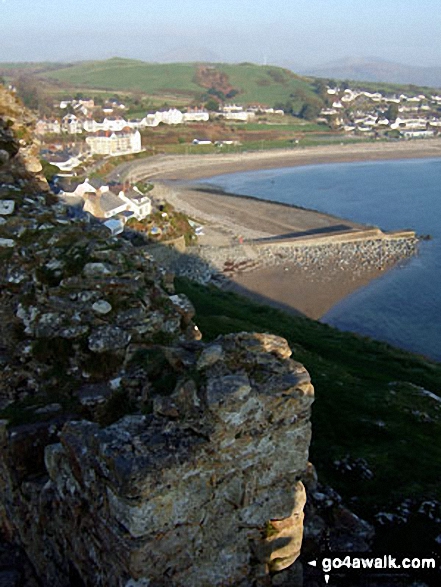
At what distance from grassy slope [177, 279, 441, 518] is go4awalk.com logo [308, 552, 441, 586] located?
5.19 ft

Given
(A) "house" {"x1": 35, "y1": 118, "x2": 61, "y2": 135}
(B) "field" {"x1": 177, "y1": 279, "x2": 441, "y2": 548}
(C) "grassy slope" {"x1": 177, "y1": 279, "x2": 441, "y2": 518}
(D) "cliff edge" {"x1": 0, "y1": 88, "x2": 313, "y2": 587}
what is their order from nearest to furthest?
(D) "cliff edge" {"x1": 0, "y1": 88, "x2": 313, "y2": 587}, (B) "field" {"x1": 177, "y1": 279, "x2": 441, "y2": 548}, (C) "grassy slope" {"x1": 177, "y1": 279, "x2": 441, "y2": 518}, (A) "house" {"x1": 35, "y1": 118, "x2": 61, "y2": 135}

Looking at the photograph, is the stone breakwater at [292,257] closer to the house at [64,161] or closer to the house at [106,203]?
the house at [106,203]

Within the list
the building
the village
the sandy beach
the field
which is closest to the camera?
the field

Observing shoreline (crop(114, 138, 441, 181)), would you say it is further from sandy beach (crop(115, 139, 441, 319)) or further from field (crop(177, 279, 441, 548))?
field (crop(177, 279, 441, 548))

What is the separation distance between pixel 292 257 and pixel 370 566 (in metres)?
51.4

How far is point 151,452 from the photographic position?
5.91m

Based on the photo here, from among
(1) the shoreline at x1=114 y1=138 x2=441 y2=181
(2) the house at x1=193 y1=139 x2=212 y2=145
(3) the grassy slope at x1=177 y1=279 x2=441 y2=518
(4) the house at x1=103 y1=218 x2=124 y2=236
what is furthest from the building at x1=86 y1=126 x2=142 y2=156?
(3) the grassy slope at x1=177 y1=279 x2=441 y2=518

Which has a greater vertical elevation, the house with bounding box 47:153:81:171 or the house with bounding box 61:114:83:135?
the house with bounding box 61:114:83:135

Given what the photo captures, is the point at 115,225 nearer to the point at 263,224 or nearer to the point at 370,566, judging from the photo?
the point at 263,224

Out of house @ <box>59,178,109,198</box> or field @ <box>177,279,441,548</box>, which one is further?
house @ <box>59,178,109,198</box>

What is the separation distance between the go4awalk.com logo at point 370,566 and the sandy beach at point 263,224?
35.0m

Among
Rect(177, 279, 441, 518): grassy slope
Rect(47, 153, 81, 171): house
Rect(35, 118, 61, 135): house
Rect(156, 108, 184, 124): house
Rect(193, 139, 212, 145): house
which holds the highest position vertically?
Rect(156, 108, 184, 124): house

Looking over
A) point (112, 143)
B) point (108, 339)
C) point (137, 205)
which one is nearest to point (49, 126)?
point (112, 143)

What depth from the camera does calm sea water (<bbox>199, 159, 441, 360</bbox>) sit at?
4297 cm
